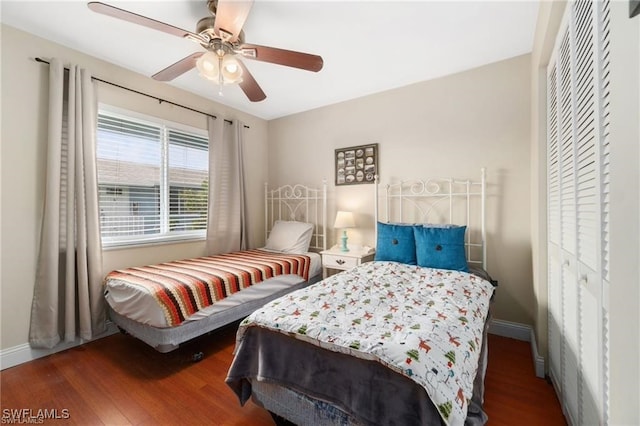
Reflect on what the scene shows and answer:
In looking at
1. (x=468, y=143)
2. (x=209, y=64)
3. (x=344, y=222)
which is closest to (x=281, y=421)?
(x=344, y=222)

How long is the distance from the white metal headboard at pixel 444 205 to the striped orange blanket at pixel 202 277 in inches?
47.5

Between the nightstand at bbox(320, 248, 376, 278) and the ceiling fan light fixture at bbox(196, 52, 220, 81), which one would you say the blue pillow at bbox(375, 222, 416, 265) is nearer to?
the nightstand at bbox(320, 248, 376, 278)

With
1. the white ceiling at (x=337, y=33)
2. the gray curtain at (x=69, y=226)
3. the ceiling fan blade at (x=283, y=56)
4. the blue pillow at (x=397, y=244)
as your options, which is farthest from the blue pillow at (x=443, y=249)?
the gray curtain at (x=69, y=226)

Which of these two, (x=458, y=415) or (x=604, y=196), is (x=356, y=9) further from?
(x=458, y=415)

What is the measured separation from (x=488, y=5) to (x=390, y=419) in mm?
2466

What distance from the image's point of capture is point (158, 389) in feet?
5.81

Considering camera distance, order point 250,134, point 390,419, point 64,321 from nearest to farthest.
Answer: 1. point 390,419
2. point 64,321
3. point 250,134

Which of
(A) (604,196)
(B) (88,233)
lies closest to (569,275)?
(A) (604,196)

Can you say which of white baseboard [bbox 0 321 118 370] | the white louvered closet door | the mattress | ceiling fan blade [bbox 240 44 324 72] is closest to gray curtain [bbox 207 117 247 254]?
the mattress

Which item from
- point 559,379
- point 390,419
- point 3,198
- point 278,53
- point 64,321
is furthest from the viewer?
point 64,321

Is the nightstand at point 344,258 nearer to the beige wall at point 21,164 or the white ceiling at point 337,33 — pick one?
the white ceiling at point 337,33

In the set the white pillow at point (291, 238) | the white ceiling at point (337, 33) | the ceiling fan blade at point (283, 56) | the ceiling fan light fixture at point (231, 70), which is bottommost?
the white pillow at point (291, 238)

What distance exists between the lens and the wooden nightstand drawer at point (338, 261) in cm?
289

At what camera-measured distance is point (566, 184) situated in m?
1.38
